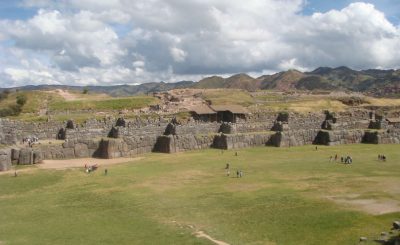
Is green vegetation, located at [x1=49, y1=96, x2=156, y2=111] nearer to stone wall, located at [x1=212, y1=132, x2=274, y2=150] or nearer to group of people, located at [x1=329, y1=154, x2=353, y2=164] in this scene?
stone wall, located at [x1=212, y1=132, x2=274, y2=150]

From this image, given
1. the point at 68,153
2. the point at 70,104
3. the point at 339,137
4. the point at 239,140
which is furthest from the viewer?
the point at 70,104

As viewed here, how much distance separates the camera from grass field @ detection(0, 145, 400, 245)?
60.4 feet

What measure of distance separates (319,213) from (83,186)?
1482cm

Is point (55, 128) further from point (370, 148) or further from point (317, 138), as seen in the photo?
point (370, 148)

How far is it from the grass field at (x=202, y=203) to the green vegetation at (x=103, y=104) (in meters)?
46.5

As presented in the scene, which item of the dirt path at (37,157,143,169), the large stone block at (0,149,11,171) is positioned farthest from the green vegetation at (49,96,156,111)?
the large stone block at (0,149,11,171)

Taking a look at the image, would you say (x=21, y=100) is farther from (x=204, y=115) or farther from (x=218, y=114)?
(x=218, y=114)

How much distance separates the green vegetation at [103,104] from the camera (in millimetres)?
80375

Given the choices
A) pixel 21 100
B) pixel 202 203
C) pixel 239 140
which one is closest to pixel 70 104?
pixel 21 100

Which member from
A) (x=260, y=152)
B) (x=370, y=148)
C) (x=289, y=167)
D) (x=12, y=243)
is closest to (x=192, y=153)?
(x=260, y=152)

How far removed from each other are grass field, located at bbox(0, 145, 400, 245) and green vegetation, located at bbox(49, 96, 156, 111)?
4650 cm

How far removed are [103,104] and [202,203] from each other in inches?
2537

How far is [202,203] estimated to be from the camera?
77.4ft

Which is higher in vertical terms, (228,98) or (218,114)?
(228,98)
